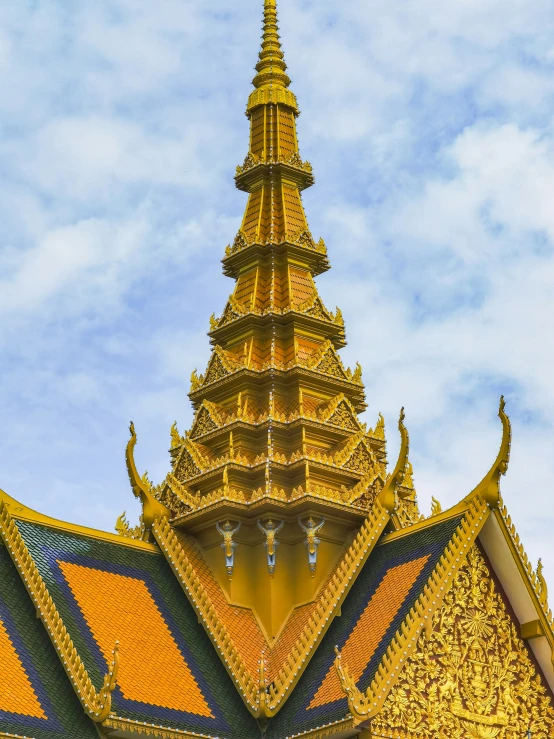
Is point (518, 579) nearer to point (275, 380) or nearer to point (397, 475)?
point (397, 475)

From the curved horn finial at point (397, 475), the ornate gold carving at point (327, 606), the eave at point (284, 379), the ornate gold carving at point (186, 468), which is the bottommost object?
the ornate gold carving at point (327, 606)

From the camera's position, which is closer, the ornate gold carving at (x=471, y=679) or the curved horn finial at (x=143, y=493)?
the ornate gold carving at (x=471, y=679)

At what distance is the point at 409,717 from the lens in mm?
20828

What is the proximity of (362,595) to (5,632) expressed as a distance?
5.41 meters

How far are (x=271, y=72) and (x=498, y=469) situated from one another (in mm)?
11789

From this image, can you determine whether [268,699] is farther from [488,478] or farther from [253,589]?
[488,478]

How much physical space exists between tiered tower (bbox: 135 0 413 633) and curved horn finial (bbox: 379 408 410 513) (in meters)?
0.82

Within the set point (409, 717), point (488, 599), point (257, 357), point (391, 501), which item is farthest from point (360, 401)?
point (409, 717)

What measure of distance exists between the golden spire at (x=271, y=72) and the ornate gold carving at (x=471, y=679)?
11.6m

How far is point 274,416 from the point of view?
25.8 m

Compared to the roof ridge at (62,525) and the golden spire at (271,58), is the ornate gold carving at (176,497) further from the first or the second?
the golden spire at (271,58)

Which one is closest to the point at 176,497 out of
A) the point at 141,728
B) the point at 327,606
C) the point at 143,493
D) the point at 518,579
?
the point at 143,493

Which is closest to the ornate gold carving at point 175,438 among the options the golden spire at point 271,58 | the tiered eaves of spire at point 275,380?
the tiered eaves of spire at point 275,380

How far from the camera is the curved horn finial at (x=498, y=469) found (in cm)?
2241
